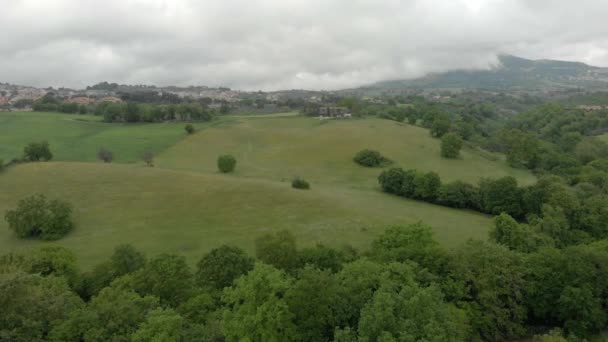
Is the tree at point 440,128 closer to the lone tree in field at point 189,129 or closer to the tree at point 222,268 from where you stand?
the lone tree in field at point 189,129

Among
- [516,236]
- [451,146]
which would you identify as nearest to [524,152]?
[451,146]

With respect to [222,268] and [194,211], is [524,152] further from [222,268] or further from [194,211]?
[222,268]

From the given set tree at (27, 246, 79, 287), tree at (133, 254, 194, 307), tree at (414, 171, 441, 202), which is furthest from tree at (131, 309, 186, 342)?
tree at (414, 171, 441, 202)

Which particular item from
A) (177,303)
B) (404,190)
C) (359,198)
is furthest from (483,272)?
(404,190)

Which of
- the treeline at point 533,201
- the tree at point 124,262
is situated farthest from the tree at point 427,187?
the tree at point 124,262

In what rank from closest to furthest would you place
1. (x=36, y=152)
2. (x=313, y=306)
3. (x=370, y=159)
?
1. (x=313, y=306)
2. (x=36, y=152)
3. (x=370, y=159)

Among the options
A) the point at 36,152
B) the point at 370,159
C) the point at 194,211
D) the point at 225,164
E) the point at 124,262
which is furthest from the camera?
the point at 370,159
